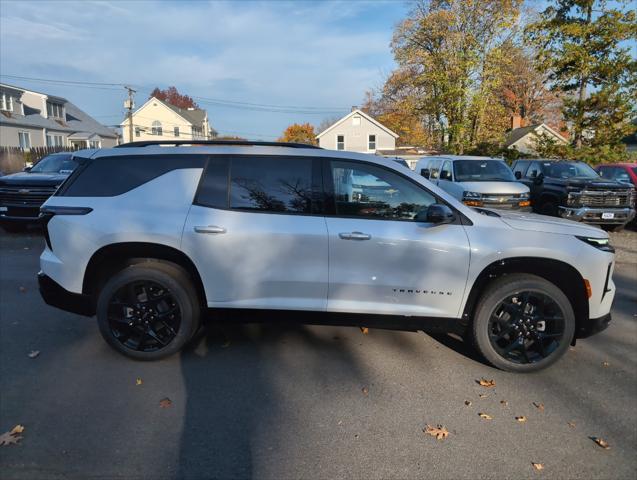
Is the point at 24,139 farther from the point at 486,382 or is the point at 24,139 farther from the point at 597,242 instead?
the point at 597,242

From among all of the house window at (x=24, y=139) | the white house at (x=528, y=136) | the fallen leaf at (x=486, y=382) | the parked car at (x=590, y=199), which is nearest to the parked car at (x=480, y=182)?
the parked car at (x=590, y=199)

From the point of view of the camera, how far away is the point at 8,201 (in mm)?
9906

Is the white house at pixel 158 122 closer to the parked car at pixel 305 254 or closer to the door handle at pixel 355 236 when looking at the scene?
the parked car at pixel 305 254

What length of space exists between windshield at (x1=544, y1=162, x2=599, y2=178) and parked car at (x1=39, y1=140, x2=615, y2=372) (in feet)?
29.9

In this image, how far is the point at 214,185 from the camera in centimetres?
393

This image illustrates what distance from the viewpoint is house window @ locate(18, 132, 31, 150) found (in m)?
34.7

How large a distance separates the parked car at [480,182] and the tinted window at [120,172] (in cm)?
729

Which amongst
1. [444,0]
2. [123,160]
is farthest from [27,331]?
[444,0]

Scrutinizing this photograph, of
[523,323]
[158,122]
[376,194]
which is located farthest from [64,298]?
[158,122]

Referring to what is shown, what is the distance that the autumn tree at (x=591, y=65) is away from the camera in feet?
55.5

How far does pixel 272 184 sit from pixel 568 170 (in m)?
10.9

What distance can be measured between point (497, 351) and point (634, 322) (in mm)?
2531

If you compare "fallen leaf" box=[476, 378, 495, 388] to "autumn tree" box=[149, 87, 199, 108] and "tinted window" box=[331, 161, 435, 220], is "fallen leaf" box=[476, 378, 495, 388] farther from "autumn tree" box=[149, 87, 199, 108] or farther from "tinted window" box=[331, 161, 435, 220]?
"autumn tree" box=[149, 87, 199, 108]

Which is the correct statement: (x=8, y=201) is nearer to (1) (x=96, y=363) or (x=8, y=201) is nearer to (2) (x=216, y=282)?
(1) (x=96, y=363)
